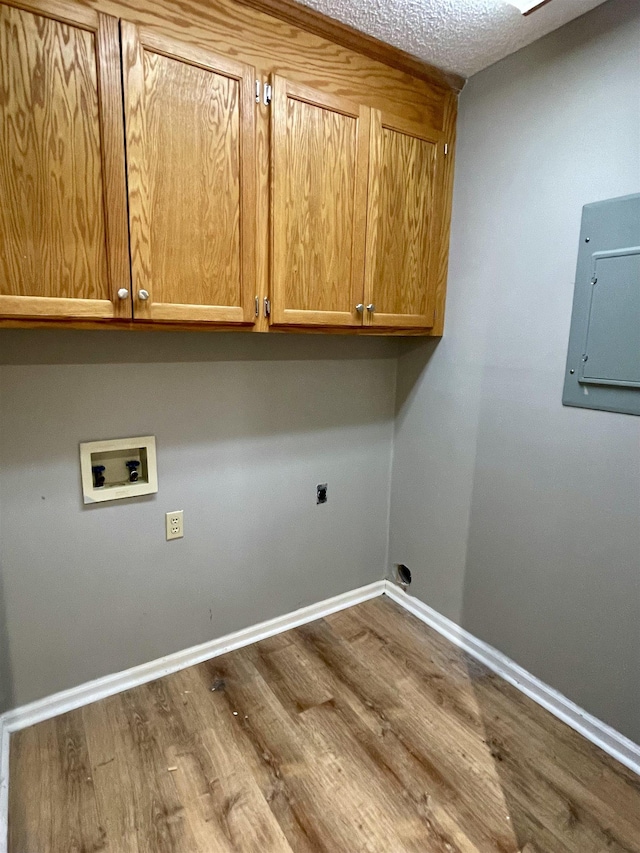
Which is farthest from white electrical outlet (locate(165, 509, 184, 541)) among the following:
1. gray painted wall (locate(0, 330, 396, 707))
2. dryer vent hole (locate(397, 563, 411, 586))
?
dryer vent hole (locate(397, 563, 411, 586))

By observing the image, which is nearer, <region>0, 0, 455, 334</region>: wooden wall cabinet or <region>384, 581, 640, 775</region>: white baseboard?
<region>0, 0, 455, 334</region>: wooden wall cabinet

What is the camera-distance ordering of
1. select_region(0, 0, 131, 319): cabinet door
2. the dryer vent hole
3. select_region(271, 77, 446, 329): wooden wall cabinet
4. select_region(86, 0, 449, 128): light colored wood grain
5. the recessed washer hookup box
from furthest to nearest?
the dryer vent hole < the recessed washer hookup box < select_region(271, 77, 446, 329): wooden wall cabinet < select_region(86, 0, 449, 128): light colored wood grain < select_region(0, 0, 131, 319): cabinet door

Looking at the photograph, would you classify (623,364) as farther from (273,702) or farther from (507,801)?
(273,702)

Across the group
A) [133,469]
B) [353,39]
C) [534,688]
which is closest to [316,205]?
[353,39]

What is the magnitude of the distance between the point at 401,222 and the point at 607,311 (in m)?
0.79

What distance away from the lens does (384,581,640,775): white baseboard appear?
60.5 inches

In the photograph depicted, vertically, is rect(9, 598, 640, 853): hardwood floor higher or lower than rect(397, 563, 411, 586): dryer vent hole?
lower

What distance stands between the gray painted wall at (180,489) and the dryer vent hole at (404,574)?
0.69ft

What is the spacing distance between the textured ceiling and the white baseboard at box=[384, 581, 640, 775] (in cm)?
227

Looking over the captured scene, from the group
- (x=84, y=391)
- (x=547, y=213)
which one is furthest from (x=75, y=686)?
(x=547, y=213)

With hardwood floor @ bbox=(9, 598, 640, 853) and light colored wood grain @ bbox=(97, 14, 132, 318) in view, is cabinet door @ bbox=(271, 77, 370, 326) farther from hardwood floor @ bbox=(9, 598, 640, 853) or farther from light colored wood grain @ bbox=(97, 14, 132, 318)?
hardwood floor @ bbox=(9, 598, 640, 853)

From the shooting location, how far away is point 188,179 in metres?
1.33

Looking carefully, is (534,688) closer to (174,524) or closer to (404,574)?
(404,574)

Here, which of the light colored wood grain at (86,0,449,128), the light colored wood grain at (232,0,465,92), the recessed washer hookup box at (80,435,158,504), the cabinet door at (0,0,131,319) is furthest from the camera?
the recessed washer hookup box at (80,435,158,504)
